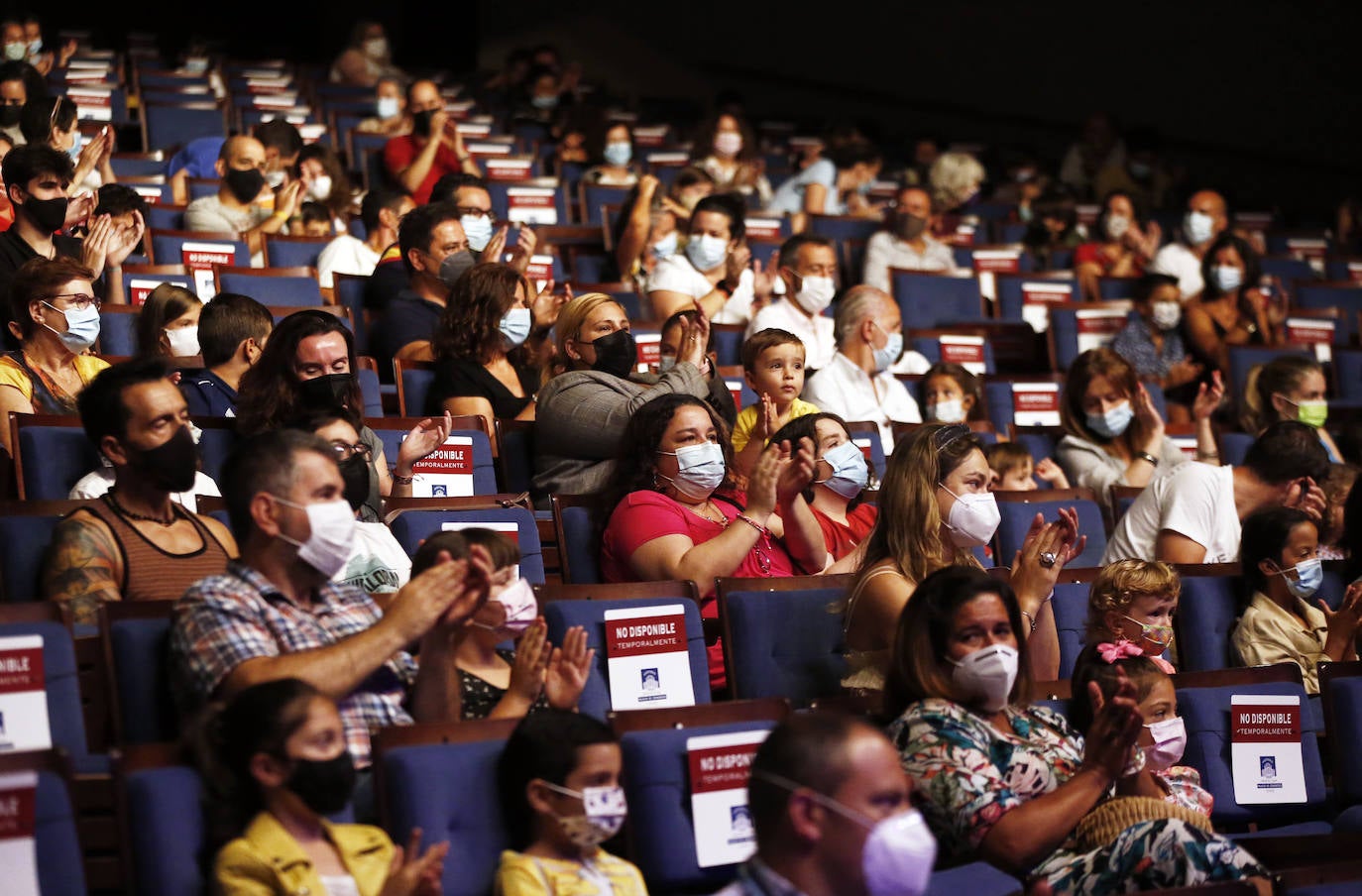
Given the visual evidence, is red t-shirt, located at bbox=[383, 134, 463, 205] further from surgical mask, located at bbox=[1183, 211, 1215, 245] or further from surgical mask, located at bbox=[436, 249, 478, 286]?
surgical mask, located at bbox=[1183, 211, 1215, 245]

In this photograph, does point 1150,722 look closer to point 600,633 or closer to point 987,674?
point 987,674

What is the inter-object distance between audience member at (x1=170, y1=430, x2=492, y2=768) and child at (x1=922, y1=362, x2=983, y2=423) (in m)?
3.09

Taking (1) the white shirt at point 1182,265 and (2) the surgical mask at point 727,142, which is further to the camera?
(2) the surgical mask at point 727,142

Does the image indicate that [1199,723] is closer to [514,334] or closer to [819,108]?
[514,334]

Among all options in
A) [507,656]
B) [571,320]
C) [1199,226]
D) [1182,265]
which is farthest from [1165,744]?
[1199,226]

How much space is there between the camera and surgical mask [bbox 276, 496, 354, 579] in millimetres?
2555

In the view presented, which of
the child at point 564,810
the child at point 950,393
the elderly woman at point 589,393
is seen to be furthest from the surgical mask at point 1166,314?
the child at point 564,810

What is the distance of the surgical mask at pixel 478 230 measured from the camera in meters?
5.64

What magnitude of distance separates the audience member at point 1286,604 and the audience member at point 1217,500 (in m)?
0.26

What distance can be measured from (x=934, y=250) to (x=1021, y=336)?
2.89 feet

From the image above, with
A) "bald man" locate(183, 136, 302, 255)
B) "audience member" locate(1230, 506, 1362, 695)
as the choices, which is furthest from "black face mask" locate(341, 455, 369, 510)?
"bald man" locate(183, 136, 302, 255)

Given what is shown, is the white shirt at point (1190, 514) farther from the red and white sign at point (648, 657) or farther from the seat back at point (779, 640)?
the red and white sign at point (648, 657)

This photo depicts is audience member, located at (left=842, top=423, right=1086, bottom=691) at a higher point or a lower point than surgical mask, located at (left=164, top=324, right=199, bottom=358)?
lower

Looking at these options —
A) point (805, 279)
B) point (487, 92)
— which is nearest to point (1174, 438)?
point (805, 279)
